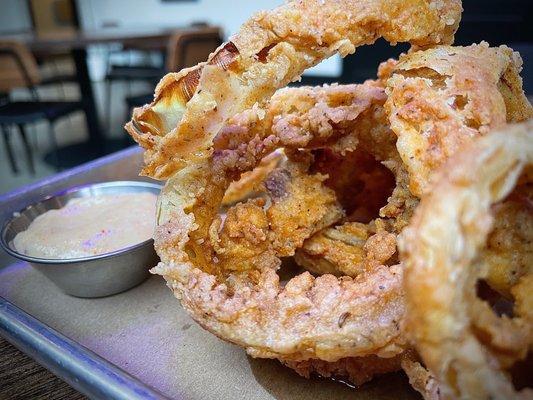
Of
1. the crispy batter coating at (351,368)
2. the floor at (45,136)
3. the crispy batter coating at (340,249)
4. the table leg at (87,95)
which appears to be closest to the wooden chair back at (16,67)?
the table leg at (87,95)

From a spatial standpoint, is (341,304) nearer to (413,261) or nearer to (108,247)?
(413,261)

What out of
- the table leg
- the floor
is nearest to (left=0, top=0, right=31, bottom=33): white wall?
the floor

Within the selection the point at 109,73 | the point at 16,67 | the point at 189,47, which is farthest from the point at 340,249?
the point at 109,73

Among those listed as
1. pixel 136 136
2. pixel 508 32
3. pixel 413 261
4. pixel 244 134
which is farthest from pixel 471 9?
pixel 413 261

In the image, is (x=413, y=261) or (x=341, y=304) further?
(x=341, y=304)

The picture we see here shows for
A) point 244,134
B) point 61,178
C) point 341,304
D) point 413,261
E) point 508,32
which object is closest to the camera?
point 413,261

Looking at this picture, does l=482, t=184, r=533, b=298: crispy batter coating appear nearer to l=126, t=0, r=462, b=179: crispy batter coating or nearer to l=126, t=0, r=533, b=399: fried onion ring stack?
l=126, t=0, r=533, b=399: fried onion ring stack
